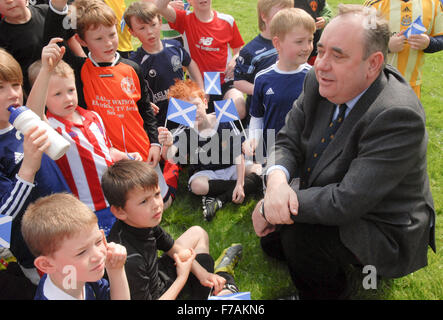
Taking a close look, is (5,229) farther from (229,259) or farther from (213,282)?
(229,259)

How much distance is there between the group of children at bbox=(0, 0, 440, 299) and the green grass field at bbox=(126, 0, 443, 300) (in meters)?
0.14

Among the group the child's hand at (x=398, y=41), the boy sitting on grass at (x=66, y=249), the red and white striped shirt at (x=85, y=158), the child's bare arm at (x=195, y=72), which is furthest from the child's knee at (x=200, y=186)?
A: the child's hand at (x=398, y=41)

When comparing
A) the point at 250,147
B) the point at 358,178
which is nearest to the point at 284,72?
the point at 250,147

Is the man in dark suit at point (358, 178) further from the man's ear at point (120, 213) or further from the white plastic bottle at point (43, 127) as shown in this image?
the white plastic bottle at point (43, 127)

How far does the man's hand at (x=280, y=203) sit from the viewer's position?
8.27ft

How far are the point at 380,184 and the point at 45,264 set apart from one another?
188 cm

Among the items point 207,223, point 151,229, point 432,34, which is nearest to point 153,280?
point 151,229

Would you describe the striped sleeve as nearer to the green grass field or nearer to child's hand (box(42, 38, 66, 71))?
child's hand (box(42, 38, 66, 71))

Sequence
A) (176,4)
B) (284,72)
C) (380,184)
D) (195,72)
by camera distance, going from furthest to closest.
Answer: (176,4), (195,72), (284,72), (380,184)

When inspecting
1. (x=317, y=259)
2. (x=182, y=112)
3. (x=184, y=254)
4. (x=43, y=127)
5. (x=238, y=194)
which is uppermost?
(x=43, y=127)

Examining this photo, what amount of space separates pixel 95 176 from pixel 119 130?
65 cm

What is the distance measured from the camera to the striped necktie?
2602 millimetres

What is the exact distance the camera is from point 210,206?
3.92m

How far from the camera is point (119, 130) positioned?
12.0ft
